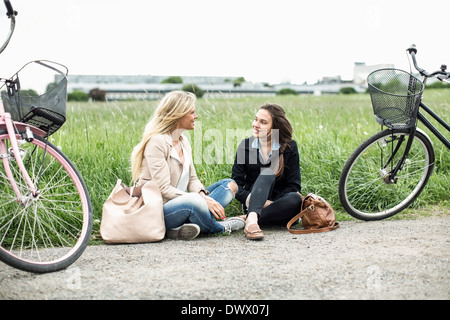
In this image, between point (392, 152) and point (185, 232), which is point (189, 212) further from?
point (392, 152)

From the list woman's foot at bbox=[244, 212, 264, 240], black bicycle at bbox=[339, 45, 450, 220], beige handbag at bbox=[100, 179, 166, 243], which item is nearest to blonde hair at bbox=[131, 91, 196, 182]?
beige handbag at bbox=[100, 179, 166, 243]

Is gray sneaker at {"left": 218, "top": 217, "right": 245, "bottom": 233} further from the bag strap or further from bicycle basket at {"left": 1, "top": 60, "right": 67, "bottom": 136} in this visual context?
bicycle basket at {"left": 1, "top": 60, "right": 67, "bottom": 136}

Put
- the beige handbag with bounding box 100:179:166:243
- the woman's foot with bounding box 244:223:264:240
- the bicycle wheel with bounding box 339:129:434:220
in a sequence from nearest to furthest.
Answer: the beige handbag with bounding box 100:179:166:243
the woman's foot with bounding box 244:223:264:240
the bicycle wheel with bounding box 339:129:434:220

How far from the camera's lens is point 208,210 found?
392 cm

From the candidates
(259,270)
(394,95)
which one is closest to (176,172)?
(259,270)

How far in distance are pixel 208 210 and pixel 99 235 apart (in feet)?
2.94

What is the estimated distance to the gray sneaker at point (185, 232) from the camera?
389cm

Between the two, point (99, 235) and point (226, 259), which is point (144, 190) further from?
point (226, 259)

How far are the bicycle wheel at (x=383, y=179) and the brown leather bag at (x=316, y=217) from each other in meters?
0.23

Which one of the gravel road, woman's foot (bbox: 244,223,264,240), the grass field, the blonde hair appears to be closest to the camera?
the gravel road

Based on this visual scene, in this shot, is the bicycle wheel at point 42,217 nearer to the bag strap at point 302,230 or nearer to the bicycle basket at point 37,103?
the bicycle basket at point 37,103

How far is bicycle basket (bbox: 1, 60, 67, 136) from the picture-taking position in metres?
3.14

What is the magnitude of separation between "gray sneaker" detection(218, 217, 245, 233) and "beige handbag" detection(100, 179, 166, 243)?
0.53 metres

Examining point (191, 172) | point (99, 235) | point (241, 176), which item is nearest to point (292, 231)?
point (241, 176)
